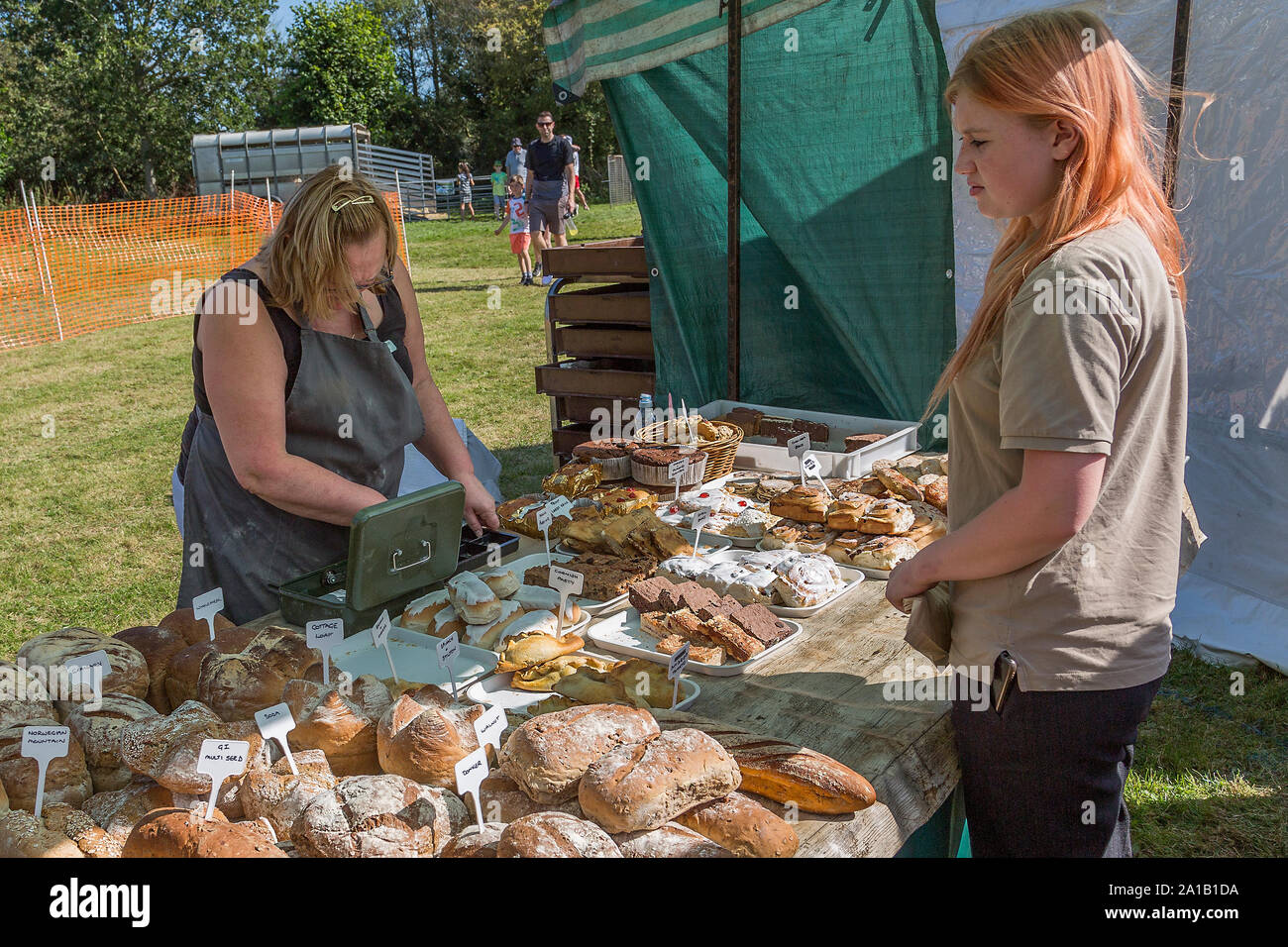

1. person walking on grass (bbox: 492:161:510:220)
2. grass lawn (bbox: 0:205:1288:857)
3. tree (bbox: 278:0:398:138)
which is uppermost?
tree (bbox: 278:0:398:138)

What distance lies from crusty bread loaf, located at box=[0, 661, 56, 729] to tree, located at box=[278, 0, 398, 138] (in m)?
32.5

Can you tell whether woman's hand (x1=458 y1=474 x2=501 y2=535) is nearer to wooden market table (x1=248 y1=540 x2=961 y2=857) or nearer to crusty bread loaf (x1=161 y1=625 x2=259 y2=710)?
wooden market table (x1=248 y1=540 x2=961 y2=857)

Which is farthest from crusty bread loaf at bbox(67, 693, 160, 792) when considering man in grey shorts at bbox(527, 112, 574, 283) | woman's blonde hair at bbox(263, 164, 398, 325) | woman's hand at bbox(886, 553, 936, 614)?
man in grey shorts at bbox(527, 112, 574, 283)

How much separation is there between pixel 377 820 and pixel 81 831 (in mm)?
431

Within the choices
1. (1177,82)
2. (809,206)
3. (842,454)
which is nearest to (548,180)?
(809,206)

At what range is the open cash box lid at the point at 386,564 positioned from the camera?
6.97 ft

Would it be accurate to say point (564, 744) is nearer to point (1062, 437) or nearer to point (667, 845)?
point (667, 845)

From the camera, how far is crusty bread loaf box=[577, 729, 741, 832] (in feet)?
4.53

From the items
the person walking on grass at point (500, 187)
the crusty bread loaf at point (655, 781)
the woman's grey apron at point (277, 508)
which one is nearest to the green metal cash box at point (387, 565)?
the woman's grey apron at point (277, 508)

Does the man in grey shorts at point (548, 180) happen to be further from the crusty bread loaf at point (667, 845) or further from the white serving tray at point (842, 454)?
the crusty bread loaf at point (667, 845)

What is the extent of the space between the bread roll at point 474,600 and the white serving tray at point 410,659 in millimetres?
80

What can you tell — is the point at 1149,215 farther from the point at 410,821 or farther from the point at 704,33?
the point at 704,33

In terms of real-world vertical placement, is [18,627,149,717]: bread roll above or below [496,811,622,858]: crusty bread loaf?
above

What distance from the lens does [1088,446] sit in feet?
4.48
